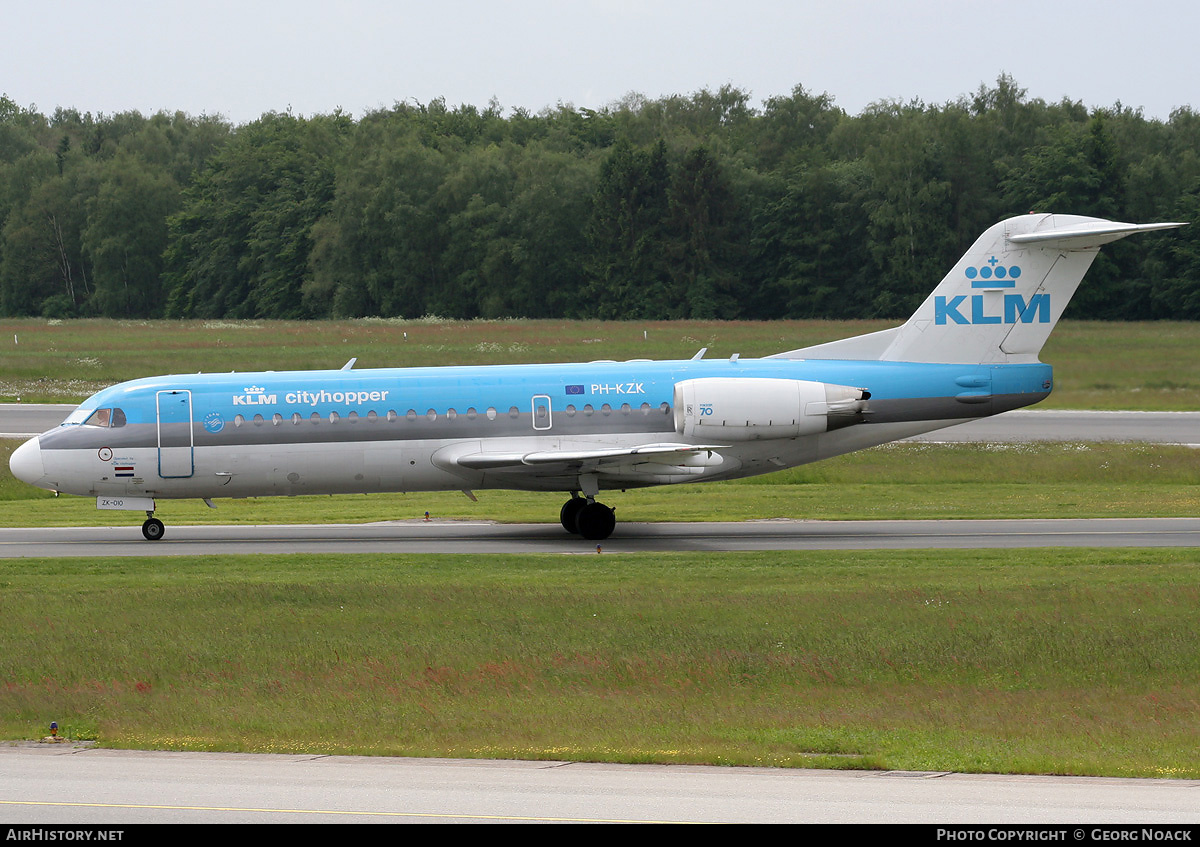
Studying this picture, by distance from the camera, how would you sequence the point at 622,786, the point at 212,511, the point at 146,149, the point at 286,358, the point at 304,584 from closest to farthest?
1. the point at 622,786
2. the point at 304,584
3. the point at 212,511
4. the point at 286,358
5. the point at 146,149

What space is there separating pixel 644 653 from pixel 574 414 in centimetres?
1104

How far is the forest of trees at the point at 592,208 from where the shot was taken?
331 ft

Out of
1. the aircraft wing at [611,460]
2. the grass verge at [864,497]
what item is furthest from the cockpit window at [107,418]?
the aircraft wing at [611,460]

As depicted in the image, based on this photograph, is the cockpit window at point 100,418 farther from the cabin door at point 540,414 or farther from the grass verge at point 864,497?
the cabin door at point 540,414

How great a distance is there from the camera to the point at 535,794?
38.2 ft

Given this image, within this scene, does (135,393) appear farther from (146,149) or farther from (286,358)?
(146,149)

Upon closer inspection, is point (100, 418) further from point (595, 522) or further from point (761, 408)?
point (761, 408)

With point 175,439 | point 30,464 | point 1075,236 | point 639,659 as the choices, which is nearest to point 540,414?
point 175,439

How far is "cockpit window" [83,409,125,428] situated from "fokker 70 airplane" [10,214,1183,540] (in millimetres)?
38

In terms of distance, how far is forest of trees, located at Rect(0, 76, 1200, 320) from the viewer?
101 metres

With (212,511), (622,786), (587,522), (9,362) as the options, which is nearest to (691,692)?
(622,786)

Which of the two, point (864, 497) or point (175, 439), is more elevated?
point (175, 439)
